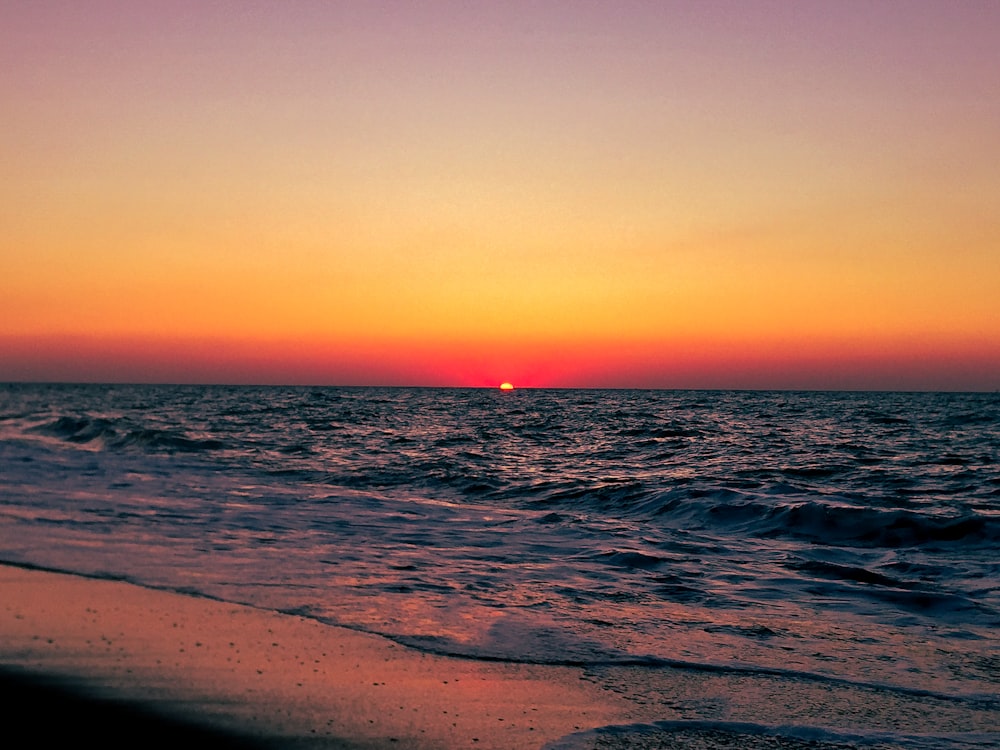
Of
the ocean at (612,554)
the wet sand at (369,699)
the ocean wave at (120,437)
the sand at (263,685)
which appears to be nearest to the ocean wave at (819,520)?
the ocean at (612,554)

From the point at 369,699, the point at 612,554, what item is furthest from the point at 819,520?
the point at 369,699

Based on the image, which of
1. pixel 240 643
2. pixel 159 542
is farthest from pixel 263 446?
pixel 240 643

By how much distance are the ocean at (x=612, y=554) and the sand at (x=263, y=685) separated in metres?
0.49

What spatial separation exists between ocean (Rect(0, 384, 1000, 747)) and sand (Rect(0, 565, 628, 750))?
495 millimetres

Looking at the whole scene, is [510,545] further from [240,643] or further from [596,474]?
[596,474]

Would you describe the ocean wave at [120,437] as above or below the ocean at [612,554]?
below

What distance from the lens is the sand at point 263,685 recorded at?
15.0ft

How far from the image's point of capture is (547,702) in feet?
17.2

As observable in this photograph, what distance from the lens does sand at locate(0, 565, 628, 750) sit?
456cm

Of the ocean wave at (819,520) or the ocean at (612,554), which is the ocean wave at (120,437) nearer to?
the ocean at (612,554)

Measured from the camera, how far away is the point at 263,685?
17.3 ft

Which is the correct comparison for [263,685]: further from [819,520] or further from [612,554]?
[819,520]

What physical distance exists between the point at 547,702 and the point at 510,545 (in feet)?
22.2

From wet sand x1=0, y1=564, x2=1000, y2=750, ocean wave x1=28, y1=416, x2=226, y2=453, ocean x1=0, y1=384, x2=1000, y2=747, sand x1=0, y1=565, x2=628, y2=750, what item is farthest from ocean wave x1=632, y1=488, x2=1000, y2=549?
ocean wave x1=28, y1=416, x2=226, y2=453
